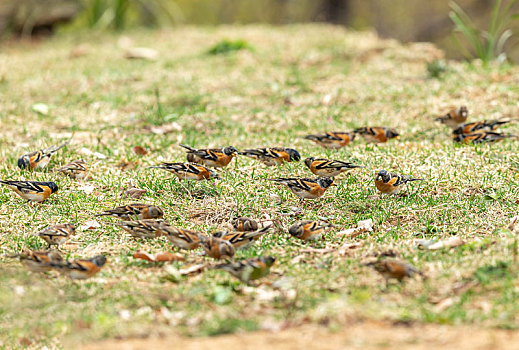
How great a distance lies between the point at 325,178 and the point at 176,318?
2.59 meters

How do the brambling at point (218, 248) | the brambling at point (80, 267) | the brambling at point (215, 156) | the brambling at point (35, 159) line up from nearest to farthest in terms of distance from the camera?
1. the brambling at point (80, 267)
2. the brambling at point (218, 248)
3. the brambling at point (215, 156)
4. the brambling at point (35, 159)

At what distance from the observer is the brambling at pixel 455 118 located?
8.39m

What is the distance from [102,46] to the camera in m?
16.0

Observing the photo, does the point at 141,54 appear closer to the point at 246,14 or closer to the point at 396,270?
the point at 396,270

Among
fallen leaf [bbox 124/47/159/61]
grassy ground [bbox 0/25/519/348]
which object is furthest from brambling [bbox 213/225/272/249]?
fallen leaf [bbox 124/47/159/61]

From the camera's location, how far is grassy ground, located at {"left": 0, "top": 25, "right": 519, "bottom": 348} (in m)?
4.21

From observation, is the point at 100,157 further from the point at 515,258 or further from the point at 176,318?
the point at 515,258

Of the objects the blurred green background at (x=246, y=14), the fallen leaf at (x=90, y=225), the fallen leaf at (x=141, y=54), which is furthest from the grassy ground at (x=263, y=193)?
the blurred green background at (x=246, y=14)

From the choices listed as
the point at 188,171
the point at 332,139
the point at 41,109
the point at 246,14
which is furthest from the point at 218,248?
the point at 246,14

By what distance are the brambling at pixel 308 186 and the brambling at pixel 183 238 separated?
128cm

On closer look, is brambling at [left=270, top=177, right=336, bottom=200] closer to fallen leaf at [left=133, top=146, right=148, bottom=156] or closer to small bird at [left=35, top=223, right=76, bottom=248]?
small bird at [left=35, top=223, right=76, bottom=248]

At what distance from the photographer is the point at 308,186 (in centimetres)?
605

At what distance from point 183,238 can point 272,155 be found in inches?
83.1

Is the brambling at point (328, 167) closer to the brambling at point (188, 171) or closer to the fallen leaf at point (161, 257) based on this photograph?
the brambling at point (188, 171)
